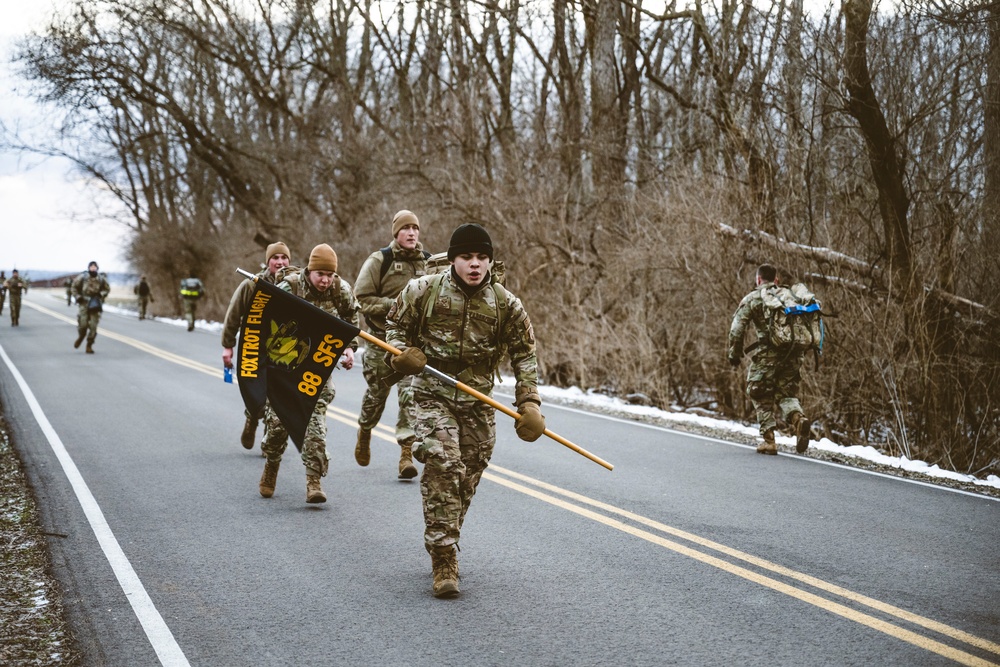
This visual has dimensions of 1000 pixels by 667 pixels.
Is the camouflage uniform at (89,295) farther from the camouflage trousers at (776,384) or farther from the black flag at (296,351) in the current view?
the black flag at (296,351)

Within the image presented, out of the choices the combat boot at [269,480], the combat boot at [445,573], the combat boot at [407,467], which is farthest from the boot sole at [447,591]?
the combat boot at [407,467]

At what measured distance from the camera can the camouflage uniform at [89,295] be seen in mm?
20781

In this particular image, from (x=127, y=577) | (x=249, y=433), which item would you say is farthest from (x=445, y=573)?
(x=249, y=433)

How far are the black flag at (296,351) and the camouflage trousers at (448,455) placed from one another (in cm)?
78

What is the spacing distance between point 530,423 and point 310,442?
2685 millimetres

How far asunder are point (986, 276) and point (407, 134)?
44.2 ft

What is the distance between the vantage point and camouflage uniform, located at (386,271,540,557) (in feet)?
17.7

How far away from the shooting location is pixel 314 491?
24.0ft

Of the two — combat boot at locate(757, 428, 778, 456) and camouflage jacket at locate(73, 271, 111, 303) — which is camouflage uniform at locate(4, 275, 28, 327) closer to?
camouflage jacket at locate(73, 271, 111, 303)

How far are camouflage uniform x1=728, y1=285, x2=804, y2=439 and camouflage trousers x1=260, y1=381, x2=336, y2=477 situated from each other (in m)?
4.78

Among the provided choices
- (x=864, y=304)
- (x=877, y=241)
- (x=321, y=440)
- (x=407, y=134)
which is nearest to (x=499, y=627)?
(x=321, y=440)

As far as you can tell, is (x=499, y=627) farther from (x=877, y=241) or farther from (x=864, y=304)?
(x=877, y=241)

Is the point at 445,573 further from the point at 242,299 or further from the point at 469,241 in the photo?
the point at 242,299

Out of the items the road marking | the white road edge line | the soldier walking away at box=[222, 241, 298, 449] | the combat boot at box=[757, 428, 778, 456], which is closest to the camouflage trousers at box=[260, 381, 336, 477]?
the soldier walking away at box=[222, 241, 298, 449]
